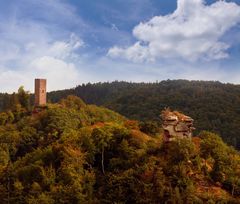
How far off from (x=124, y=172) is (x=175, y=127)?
5.45 m

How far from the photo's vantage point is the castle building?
110ft

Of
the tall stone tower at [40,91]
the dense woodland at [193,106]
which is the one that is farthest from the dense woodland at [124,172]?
the dense woodland at [193,106]

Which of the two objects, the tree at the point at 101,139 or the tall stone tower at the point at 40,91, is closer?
the tree at the point at 101,139

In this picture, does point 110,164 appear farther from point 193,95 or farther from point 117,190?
point 193,95

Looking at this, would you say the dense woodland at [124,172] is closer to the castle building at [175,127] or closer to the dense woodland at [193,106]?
the castle building at [175,127]

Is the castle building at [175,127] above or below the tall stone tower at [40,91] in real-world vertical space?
below

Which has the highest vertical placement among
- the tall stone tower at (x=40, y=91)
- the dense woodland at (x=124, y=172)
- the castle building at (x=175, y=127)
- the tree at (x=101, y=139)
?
the tall stone tower at (x=40, y=91)

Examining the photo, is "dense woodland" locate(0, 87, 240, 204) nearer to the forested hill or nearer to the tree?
the tree

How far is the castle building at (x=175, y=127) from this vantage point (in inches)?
1321

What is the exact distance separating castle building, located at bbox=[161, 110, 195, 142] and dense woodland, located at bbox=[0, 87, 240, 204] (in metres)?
0.95

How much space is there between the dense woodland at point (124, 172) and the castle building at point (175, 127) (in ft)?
3.13

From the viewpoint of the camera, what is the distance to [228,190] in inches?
1235

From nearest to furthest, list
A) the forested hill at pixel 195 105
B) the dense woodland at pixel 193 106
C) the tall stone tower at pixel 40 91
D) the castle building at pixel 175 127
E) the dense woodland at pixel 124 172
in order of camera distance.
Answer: the dense woodland at pixel 124 172 < the castle building at pixel 175 127 < the tall stone tower at pixel 40 91 < the dense woodland at pixel 193 106 < the forested hill at pixel 195 105

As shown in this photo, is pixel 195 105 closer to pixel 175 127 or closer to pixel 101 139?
pixel 101 139
